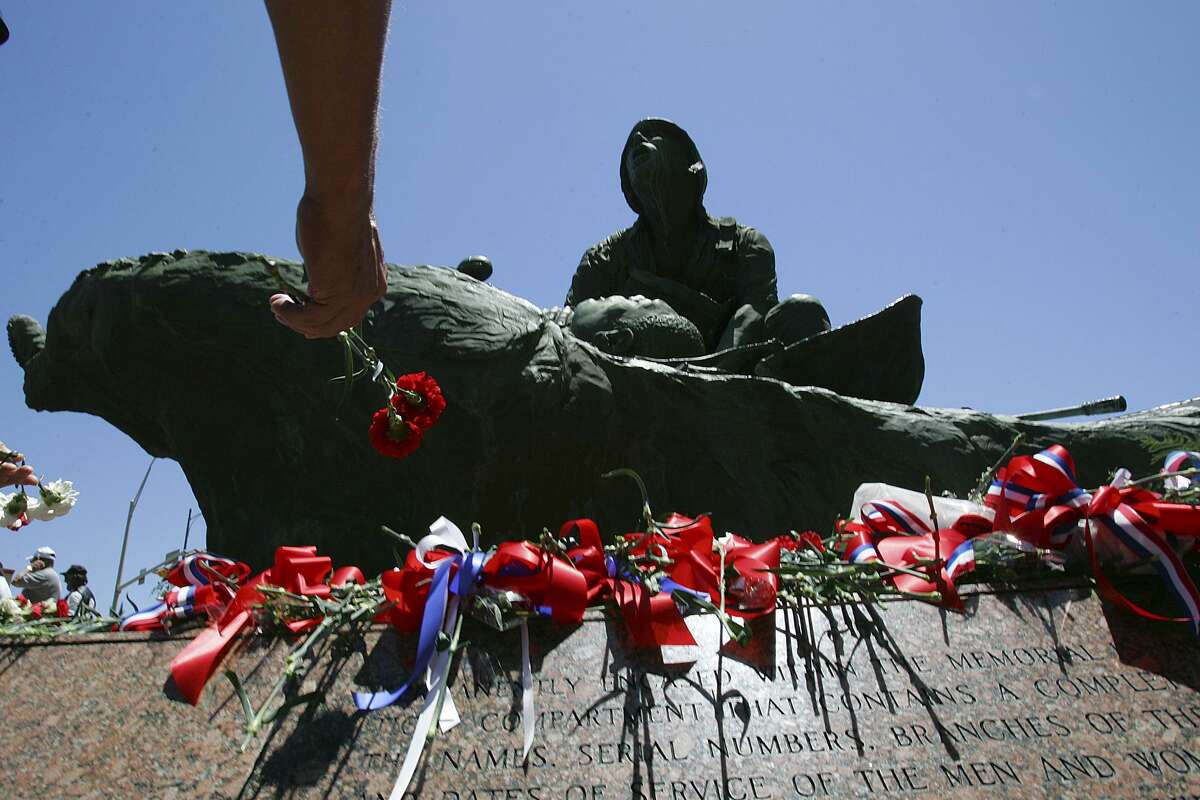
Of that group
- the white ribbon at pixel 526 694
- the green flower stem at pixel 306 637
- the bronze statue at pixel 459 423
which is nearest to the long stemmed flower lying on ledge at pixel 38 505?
the bronze statue at pixel 459 423

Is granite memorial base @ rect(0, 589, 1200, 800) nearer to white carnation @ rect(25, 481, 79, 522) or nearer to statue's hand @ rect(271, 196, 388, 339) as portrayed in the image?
statue's hand @ rect(271, 196, 388, 339)

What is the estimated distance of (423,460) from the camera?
12.3 ft

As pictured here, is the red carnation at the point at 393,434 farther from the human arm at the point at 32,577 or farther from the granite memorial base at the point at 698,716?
the human arm at the point at 32,577

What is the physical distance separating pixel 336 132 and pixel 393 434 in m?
1.25

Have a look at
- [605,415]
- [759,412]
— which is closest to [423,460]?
[605,415]

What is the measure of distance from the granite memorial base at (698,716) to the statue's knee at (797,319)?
336cm

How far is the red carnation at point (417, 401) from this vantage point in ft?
7.95

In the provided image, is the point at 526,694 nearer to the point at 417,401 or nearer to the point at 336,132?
the point at 417,401

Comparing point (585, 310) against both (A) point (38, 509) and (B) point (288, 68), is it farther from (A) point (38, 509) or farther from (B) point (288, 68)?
(B) point (288, 68)

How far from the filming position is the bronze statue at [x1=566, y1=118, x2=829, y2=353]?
6484mm

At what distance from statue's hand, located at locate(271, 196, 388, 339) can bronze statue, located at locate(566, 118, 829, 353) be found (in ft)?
16.1

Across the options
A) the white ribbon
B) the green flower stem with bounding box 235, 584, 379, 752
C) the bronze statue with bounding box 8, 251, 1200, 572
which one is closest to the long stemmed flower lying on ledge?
the bronze statue with bounding box 8, 251, 1200, 572

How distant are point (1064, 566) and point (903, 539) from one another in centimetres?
36

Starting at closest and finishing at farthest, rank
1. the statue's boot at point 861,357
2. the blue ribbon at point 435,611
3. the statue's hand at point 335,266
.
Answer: the statue's hand at point 335,266, the blue ribbon at point 435,611, the statue's boot at point 861,357
